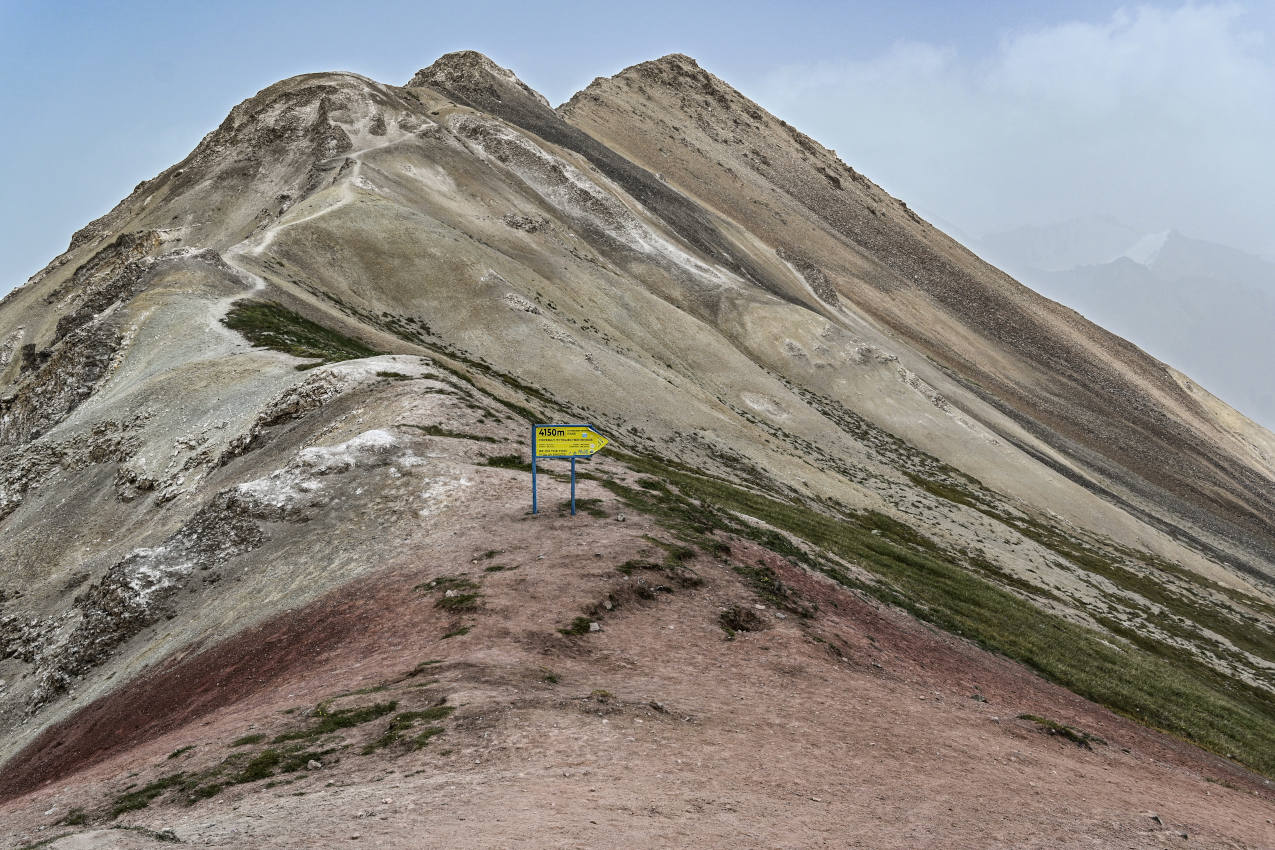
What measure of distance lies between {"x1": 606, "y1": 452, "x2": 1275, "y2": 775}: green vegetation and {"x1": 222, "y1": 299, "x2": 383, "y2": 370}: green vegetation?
20.1 meters

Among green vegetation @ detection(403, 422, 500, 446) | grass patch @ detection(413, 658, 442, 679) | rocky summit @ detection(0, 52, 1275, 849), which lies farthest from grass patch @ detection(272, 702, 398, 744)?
green vegetation @ detection(403, 422, 500, 446)

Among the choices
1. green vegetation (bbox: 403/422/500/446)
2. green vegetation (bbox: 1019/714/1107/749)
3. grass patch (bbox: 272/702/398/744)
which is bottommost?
green vegetation (bbox: 1019/714/1107/749)

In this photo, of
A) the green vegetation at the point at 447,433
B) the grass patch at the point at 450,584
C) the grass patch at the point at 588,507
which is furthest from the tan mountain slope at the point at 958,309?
the grass patch at the point at 450,584

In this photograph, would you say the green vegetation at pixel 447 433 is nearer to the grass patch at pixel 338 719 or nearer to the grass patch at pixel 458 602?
the grass patch at pixel 458 602

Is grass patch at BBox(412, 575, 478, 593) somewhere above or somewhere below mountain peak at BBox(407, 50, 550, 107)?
below

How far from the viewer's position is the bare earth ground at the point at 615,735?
13.1 metres

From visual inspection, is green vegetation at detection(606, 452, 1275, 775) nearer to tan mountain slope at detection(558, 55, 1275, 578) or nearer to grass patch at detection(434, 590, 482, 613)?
grass patch at detection(434, 590, 482, 613)

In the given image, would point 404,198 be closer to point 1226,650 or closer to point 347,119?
point 347,119

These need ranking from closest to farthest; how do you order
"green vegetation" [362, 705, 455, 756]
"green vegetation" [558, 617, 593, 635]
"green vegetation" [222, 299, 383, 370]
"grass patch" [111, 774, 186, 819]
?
1. "grass patch" [111, 774, 186, 819]
2. "green vegetation" [362, 705, 455, 756]
3. "green vegetation" [558, 617, 593, 635]
4. "green vegetation" [222, 299, 383, 370]

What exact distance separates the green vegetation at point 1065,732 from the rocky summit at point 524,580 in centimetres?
41

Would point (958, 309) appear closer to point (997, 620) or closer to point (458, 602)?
point (997, 620)

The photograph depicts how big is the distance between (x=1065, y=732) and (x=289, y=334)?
4744cm

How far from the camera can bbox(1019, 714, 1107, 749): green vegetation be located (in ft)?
72.6

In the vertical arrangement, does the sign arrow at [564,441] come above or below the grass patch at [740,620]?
above
